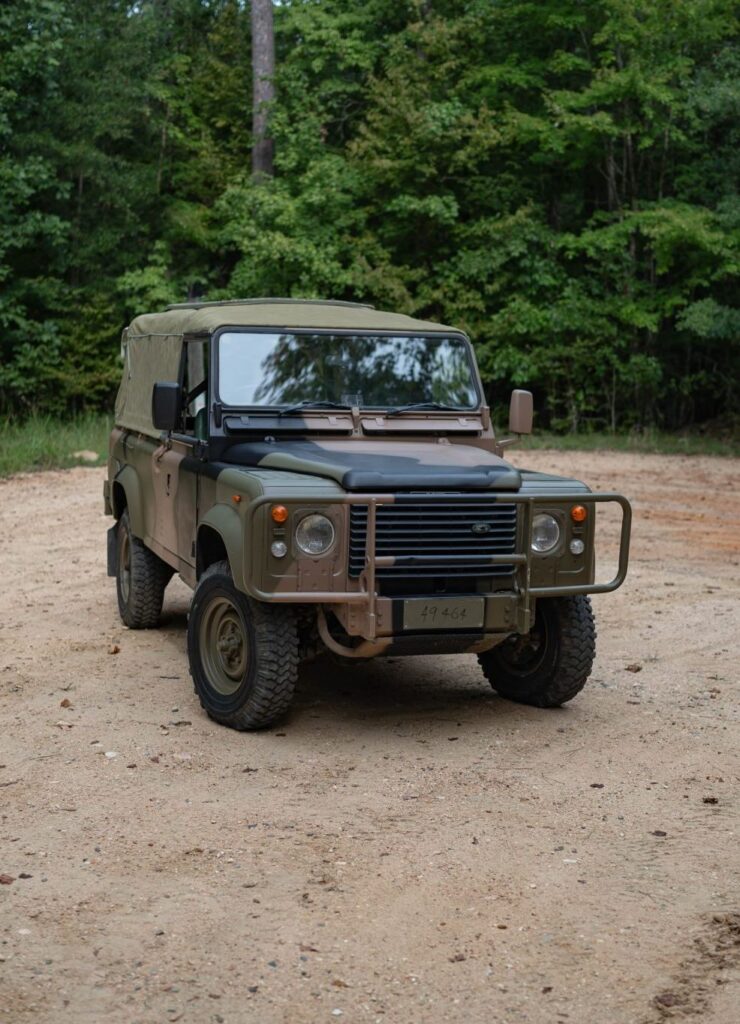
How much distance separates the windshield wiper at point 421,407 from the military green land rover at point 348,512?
12mm

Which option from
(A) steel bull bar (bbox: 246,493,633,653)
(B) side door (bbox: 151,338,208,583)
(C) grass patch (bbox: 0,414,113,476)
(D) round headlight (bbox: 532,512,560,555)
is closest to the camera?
(A) steel bull bar (bbox: 246,493,633,653)

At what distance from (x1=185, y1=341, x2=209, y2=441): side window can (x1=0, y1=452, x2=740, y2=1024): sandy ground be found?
4.57 ft

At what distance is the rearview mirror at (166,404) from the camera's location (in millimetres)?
7082

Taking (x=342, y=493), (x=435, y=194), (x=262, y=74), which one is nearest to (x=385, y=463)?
(x=342, y=493)

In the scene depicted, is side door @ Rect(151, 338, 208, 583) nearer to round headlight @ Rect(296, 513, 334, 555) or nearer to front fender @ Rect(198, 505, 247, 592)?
front fender @ Rect(198, 505, 247, 592)

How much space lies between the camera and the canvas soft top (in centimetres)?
734

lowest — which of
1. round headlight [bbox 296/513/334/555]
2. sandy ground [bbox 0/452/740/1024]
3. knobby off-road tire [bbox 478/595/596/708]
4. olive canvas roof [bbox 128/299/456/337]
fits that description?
sandy ground [bbox 0/452/740/1024]

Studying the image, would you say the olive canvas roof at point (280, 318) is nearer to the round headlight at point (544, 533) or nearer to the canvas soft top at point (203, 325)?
the canvas soft top at point (203, 325)

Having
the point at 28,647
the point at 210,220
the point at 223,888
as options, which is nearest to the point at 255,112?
the point at 210,220

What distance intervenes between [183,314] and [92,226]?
19.7 metres

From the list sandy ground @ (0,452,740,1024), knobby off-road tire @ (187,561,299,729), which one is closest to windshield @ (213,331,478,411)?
knobby off-road tire @ (187,561,299,729)

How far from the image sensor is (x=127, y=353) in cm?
943

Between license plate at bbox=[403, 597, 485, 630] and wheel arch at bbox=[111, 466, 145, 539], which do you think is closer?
license plate at bbox=[403, 597, 485, 630]

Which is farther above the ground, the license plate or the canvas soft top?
the canvas soft top
